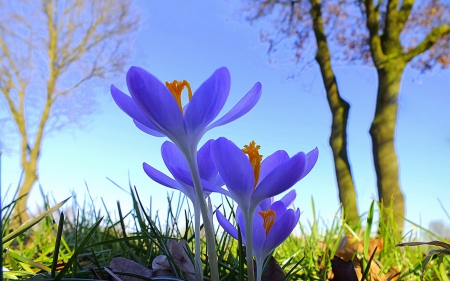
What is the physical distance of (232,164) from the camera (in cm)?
32

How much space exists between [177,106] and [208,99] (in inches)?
1.1

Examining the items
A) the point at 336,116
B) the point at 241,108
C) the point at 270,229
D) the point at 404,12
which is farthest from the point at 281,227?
the point at 404,12

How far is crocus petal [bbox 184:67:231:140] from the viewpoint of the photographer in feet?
1.04

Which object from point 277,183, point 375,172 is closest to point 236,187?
point 277,183

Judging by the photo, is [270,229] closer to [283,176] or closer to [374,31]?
[283,176]

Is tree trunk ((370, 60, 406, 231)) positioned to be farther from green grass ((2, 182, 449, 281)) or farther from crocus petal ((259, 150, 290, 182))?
crocus petal ((259, 150, 290, 182))

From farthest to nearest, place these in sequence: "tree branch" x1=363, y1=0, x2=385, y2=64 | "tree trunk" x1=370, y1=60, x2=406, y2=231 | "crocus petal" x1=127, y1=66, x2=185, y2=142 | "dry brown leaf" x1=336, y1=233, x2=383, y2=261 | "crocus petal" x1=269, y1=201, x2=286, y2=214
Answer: "tree branch" x1=363, y1=0, x2=385, y2=64
"tree trunk" x1=370, y1=60, x2=406, y2=231
"dry brown leaf" x1=336, y1=233, x2=383, y2=261
"crocus petal" x1=269, y1=201, x2=286, y2=214
"crocus petal" x1=127, y1=66, x2=185, y2=142

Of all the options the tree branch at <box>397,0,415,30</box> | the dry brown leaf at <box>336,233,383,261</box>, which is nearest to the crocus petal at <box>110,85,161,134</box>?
the dry brown leaf at <box>336,233,383,261</box>

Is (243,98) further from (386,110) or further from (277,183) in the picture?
(386,110)

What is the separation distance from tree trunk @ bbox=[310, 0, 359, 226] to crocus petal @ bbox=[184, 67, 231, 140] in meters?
3.54

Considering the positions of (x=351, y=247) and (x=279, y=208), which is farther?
(x=351, y=247)

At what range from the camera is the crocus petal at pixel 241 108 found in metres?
0.36

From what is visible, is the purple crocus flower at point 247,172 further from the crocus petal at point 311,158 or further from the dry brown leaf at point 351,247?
the dry brown leaf at point 351,247

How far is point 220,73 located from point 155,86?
6 centimetres
